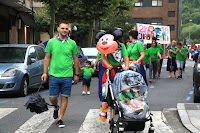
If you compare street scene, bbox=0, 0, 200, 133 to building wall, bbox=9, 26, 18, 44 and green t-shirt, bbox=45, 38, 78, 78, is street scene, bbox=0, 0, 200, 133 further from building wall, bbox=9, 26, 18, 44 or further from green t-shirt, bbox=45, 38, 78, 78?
building wall, bbox=9, 26, 18, 44

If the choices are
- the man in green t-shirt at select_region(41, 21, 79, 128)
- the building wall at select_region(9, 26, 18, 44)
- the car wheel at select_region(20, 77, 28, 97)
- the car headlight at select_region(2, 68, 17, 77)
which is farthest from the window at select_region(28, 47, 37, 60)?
the building wall at select_region(9, 26, 18, 44)

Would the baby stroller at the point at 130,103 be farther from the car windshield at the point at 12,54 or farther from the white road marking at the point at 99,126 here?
the car windshield at the point at 12,54

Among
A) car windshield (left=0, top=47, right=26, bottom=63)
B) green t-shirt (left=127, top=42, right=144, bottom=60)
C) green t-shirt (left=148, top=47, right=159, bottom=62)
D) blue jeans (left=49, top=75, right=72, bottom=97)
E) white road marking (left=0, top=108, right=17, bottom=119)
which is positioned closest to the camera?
blue jeans (left=49, top=75, right=72, bottom=97)

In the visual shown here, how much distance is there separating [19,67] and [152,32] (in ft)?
55.7

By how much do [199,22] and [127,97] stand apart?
148103 millimetres

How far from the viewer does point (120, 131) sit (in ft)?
18.3

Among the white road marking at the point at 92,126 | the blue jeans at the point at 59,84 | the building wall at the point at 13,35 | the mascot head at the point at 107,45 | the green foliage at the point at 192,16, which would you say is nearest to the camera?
the mascot head at the point at 107,45

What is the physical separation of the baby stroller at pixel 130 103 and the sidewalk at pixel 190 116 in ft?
4.48

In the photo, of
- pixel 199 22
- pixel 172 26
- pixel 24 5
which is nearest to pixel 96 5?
pixel 24 5

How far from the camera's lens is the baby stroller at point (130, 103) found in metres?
5.56

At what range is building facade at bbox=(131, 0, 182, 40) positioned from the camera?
62906mm

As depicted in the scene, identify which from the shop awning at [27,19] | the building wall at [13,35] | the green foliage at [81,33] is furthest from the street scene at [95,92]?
the green foliage at [81,33]

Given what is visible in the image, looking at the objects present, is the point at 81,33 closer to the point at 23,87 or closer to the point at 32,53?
the point at 32,53

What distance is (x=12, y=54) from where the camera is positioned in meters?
12.0
